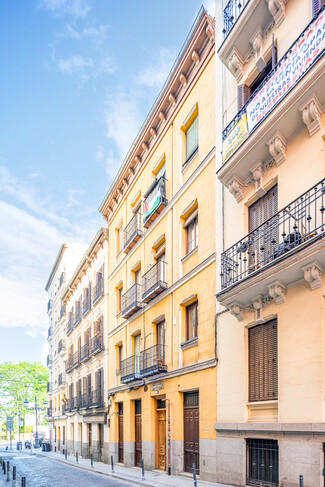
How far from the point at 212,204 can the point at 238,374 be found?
550 cm

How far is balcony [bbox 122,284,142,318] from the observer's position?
22.1m

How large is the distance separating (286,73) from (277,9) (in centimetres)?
233

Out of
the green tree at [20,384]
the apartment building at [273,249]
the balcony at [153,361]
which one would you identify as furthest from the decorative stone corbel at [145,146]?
the green tree at [20,384]

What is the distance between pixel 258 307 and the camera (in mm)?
12047

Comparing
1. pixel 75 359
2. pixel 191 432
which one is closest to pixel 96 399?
pixel 75 359

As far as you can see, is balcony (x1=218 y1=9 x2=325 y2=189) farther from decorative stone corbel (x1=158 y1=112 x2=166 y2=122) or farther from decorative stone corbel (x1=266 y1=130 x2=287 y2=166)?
decorative stone corbel (x1=158 y1=112 x2=166 y2=122)

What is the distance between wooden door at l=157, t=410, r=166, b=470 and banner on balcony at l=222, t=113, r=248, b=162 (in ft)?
35.5

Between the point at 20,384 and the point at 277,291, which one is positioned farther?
the point at 20,384

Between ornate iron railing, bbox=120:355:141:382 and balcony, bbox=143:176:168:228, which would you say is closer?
balcony, bbox=143:176:168:228

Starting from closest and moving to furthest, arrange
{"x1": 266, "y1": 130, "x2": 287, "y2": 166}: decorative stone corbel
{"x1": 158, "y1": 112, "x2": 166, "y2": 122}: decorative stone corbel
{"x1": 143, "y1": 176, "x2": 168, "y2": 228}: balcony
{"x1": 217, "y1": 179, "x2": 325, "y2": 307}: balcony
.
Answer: {"x1": 217, "y1": 179, "x2": 325, "y2": 307}: balcony → {"x1": 266, "y1": 130, "x2": 287, "y2": 166}: decorative stone corbel → {"x1": 143, "y1": 176, "x2": 168, "y2": 228}: balcony → {"x1": 158, "y1": 112, "x2": 166, "y2": 122}: decorative stone corbel

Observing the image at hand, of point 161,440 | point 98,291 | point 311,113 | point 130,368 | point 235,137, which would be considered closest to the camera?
point 311,113

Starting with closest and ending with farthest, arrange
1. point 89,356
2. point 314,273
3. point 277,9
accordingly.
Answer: point 314,273
point 277,9
point 89,356

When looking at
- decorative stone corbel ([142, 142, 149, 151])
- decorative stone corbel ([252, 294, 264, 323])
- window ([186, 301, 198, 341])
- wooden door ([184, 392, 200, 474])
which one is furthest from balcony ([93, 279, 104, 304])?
decorative stone corbel ([252, 294, 264, 323])

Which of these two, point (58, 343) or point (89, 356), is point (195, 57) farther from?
point (58, 343)
